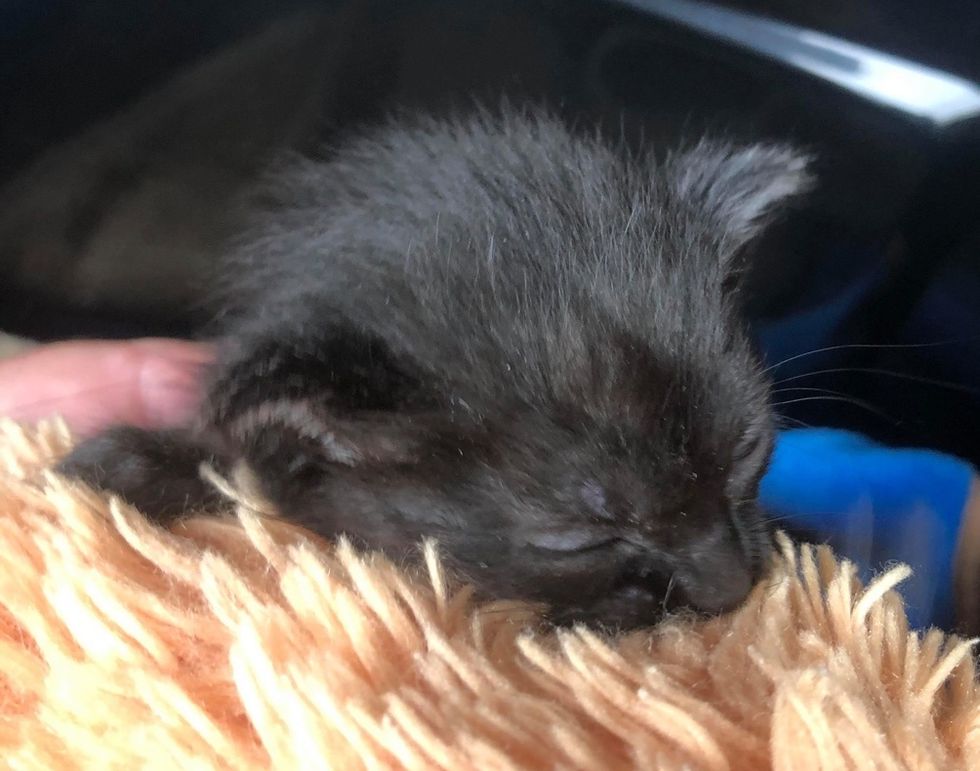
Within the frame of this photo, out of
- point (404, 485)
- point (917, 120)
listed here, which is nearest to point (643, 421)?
point (404, 485)

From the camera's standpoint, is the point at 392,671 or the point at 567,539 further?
the point at 567,539

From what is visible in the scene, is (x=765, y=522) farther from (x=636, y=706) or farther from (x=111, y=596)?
(x=111, y=596)

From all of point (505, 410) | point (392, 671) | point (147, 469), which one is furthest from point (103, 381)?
point (392, 671)

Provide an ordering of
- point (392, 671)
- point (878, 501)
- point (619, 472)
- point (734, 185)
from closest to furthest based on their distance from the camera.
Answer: point (392, 671) → point (619, 472) → point (734, 185) → point (878, 501)

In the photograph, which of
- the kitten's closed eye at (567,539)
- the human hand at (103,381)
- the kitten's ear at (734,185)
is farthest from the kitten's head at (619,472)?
the human hand at (103,381)

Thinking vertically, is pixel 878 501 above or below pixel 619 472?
above

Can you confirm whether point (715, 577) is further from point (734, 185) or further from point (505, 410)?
point (734, 185)

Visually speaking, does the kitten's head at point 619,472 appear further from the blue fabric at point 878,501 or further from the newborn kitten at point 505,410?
the blue fabric at point 878,501

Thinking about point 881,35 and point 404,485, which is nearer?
point 404,485
